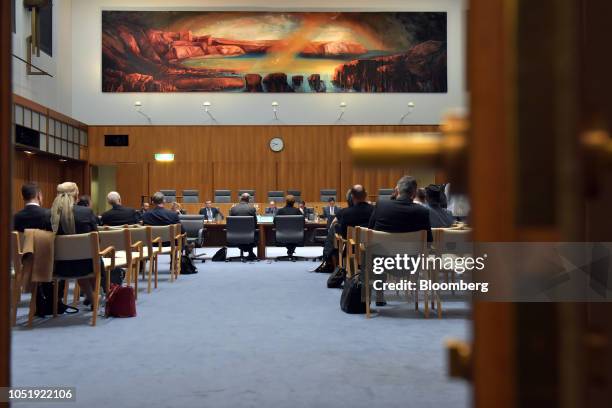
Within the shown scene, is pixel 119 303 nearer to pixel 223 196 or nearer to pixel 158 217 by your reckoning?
pixel 158 217

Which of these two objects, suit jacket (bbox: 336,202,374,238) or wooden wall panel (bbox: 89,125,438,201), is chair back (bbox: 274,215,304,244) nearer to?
suit jacket (bbox: 336,202,374,238)

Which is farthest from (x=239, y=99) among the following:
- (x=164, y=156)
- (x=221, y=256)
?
(x=221, y=256)

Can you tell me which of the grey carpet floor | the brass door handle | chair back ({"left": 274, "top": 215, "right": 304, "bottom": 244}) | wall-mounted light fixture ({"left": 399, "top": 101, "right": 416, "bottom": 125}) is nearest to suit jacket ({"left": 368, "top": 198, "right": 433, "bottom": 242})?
the grey carpet floor

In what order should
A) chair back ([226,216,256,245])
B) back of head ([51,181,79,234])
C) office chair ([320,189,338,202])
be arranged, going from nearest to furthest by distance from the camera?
1. back of head ([51,181,79,234])
2. chair back ([226,216,256,245])
3. office chair ([320,189,338,202])

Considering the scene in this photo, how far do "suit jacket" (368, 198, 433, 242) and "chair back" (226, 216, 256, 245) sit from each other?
198 inches

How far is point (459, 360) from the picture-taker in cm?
41

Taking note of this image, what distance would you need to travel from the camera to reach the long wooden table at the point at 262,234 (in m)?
10.6

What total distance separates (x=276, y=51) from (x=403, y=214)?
42.5 feet

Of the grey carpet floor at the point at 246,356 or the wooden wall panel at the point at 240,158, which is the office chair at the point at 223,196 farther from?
the grey carpet floor at the point at 246,356

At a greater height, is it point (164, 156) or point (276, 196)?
point (164, 156)

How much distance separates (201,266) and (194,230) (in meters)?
0.83

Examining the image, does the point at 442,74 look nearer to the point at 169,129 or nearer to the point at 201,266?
the point at 169,129

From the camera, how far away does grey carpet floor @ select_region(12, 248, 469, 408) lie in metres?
2.80
